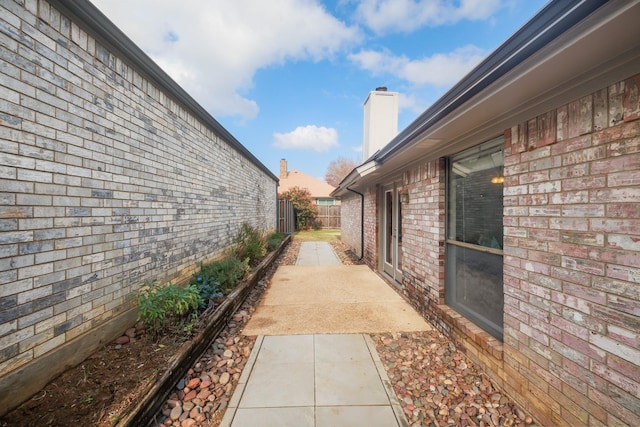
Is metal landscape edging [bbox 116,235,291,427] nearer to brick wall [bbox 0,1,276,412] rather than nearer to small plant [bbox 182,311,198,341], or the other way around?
small plant [bbox 182,311,198,341]

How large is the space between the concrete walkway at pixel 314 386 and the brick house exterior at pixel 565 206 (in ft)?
3.67

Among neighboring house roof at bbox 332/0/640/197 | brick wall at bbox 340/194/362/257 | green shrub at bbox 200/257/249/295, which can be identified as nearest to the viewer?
neighboring house roof at bbox 332/0/640/197

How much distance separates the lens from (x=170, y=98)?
3.76 metres

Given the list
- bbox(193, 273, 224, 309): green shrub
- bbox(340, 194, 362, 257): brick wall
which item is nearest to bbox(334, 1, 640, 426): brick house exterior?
bbox(193, 273, 224, 309): green shrub

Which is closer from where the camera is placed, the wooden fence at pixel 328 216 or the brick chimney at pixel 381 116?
the brick chimney at pixel 381 116

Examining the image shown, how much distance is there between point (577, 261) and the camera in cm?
167

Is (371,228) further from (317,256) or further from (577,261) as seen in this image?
(577,261)

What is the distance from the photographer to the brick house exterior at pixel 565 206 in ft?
4.60

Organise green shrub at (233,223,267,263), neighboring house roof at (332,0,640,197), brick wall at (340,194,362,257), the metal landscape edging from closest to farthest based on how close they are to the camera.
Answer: neighboring house roof at (332,0,640,197)
the metal landscape edging
green shrub at (233,223,267,263)
brick wall at (340,194,362,257)

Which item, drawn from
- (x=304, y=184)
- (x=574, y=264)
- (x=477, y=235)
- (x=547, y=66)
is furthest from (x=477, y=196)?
(x=304, y=184)

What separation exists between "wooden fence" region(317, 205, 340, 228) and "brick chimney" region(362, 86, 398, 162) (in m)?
12.4

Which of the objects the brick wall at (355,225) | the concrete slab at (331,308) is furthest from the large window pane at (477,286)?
the brick wall at (355,225)

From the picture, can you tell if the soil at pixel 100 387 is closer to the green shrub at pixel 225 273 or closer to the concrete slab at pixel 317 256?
the green shrub at pixel 225 273

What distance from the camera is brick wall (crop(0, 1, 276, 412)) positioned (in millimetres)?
1729
